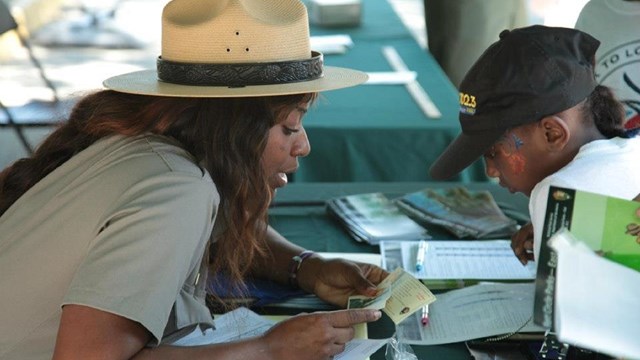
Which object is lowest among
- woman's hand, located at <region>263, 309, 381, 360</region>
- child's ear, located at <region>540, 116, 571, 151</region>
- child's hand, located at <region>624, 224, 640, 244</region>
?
woman's hand, located at <region>263, 309, 381, 360</region>

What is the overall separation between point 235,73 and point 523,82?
1.42ft

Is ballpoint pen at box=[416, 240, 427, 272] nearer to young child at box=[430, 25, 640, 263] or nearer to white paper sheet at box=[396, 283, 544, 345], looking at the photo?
white paper sheet at box=[396, 283, 544, 345]

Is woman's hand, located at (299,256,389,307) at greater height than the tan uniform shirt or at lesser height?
lesser

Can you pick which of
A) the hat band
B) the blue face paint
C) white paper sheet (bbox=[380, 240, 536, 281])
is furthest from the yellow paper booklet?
the hat band

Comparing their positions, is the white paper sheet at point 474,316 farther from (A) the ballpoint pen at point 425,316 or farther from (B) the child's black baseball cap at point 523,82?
(B) the child's black baseball cap at point 523,82

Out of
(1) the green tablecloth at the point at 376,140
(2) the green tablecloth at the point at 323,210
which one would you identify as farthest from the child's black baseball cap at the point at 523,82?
(1) the green tablecloth at the point at 376,140

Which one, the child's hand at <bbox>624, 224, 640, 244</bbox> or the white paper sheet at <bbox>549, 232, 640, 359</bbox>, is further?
the child's hand at <bbox>624, 224, 640, 244</bbox>

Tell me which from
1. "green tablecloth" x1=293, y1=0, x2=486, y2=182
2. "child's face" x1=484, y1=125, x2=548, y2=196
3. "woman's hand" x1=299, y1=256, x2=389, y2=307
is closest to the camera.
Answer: "child's face" x1=484, y1=125, x2=548, y2=196

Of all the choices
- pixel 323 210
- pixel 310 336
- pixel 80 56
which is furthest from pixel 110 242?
pixel 80 56

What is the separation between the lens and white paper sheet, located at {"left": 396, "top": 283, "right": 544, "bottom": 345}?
1.52 metres

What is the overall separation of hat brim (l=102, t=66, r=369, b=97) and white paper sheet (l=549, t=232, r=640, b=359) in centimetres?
57

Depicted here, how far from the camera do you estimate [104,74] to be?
5.12 metres

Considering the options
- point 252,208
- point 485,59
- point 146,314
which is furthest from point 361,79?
point 146,314

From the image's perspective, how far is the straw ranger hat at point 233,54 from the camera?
137cm
